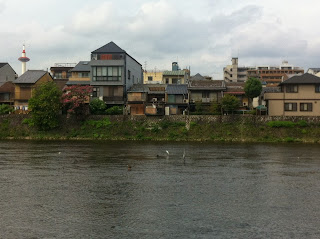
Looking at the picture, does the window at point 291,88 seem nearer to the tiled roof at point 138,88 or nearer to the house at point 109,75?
the tiled roof at point 138,88

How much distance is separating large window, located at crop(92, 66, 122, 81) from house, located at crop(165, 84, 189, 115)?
8.90m

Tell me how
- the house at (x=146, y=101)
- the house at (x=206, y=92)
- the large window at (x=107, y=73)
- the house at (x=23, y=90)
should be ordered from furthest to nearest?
the house at (x=23, y=90), the large window at (x=107, y=73), the house at (x=206, y=92), the house at (x=146, y=101)

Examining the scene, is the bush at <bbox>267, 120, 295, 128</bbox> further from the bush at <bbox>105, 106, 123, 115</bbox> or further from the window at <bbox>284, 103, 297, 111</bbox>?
the bush at <bbox>105, 106, 123, 115</bbox>

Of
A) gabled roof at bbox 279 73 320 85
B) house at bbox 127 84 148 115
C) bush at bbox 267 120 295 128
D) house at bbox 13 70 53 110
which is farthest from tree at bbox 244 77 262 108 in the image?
house at bbox 13 70 53 110

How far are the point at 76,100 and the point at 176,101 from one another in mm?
16540

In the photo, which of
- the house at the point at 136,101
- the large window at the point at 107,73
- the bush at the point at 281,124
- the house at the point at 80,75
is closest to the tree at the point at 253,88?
the bush at the point at 281,124

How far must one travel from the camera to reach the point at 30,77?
72.2 m

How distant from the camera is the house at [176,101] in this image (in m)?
65.6

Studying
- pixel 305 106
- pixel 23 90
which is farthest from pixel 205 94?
pixel 23 90

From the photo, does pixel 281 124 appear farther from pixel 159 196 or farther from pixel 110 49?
pixel 159 196

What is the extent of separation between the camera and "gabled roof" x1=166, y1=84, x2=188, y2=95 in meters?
67.1

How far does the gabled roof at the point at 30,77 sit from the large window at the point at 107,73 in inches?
449

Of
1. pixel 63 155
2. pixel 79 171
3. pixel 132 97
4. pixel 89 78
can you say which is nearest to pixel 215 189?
pixel 79 171

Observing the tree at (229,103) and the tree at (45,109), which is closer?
the tree at (45,109)
